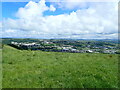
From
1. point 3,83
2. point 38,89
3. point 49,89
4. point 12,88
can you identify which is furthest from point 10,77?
point 49,89

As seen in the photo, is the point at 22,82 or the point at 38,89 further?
the point at 22,82

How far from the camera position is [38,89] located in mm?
7891

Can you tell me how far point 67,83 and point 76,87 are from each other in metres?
0.72

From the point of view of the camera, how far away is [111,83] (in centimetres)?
926

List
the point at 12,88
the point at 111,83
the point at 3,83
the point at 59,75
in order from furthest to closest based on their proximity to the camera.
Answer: the point at 59,75 < the point at 111,83 < the point at 3,83 < the point at 12,88

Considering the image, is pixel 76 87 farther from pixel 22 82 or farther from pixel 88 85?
pixel 22 82

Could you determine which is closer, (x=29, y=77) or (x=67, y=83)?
(x=67, y=83)

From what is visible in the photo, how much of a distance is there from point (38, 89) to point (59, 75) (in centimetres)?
266

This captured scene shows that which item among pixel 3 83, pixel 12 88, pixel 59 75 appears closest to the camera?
pixel 12 88

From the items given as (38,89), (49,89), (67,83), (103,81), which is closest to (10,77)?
(38,89)

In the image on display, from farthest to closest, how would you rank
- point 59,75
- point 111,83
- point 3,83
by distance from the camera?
point 59,75 → point 111,83 → point 3,83

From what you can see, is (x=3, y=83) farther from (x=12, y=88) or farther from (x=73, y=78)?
(x=73, y=78)

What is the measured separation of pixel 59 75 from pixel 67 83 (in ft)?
4.99

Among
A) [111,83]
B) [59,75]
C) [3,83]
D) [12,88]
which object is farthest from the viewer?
[59,75]
